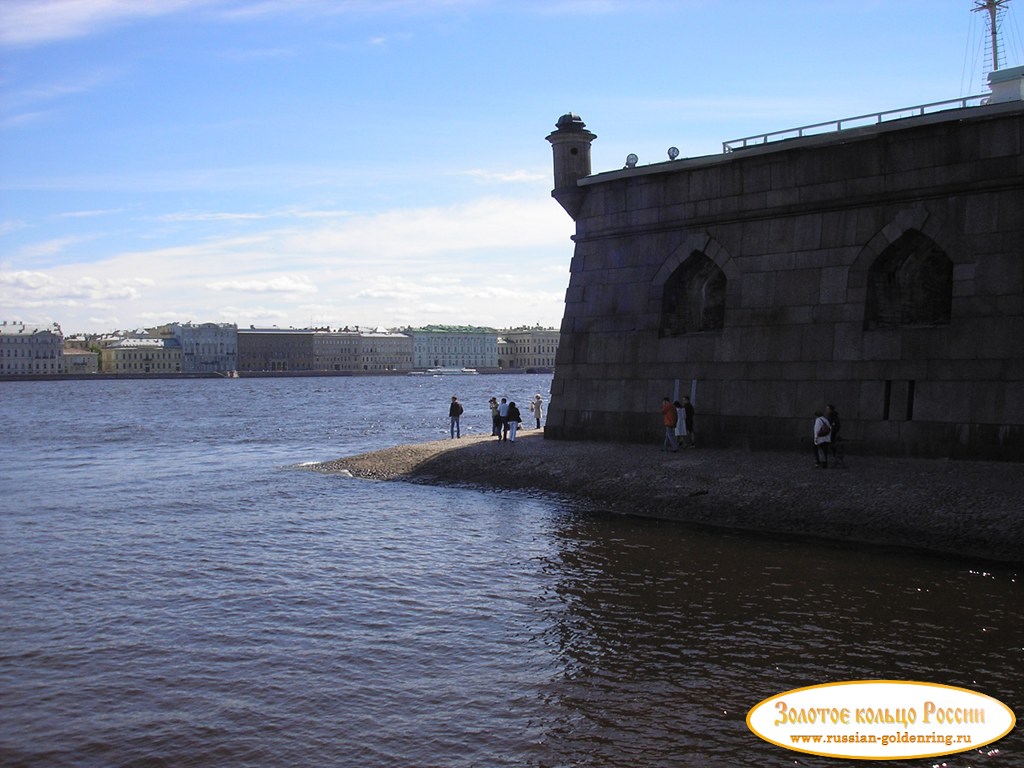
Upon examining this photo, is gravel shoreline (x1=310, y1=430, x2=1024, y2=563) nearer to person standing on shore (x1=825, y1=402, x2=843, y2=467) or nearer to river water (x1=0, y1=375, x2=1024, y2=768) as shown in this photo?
person standing on shore (x1=825, y1=402, x2=843, y2=467)

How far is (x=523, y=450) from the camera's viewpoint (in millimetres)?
23734

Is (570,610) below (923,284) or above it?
below

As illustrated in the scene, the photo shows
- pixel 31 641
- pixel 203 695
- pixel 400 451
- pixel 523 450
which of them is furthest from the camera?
pixel 400 451

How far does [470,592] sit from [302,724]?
4.52 m

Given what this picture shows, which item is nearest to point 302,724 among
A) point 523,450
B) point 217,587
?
point 217,587

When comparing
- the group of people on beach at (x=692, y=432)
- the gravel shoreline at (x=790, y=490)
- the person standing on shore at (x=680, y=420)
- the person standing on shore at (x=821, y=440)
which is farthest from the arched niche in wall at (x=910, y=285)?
the person standing on shore at (x=680, y=420)

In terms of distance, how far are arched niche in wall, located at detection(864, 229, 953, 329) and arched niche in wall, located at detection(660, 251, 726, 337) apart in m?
3.84

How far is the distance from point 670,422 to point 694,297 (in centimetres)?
334

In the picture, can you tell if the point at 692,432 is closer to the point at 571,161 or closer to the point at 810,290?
the point at 810,290

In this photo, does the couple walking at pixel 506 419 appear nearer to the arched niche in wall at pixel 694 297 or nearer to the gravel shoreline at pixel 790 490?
the gravel shoreline at pixel 790 490

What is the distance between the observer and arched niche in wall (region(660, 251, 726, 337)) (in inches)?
869

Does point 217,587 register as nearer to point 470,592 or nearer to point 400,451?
point 470,592

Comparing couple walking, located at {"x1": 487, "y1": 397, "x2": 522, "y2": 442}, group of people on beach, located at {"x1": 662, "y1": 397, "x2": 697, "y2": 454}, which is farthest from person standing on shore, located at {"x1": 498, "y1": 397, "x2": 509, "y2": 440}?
group of people on beach, located at {"x1": 662, "y1": 397, "x2": 697, "y2": 454}

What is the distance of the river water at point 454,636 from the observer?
328 inches
